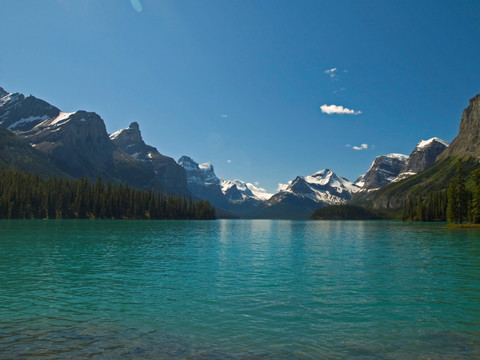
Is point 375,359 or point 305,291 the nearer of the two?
point 375,359

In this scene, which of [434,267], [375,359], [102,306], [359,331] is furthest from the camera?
[434,267]

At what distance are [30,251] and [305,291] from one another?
4724 centimetres

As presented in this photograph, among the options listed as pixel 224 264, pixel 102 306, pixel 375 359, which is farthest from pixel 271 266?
pixel 375 359

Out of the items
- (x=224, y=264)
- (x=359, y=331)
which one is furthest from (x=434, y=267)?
(x=359, y=331)

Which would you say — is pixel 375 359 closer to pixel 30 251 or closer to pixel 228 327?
pixel 228 327

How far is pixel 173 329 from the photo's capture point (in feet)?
66.4

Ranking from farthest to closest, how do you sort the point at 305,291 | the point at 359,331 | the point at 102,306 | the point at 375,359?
the point at 305,291
the point at 102,306
the point at 359,331
the point at 375,359

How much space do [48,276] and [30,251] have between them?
2383 centimetres

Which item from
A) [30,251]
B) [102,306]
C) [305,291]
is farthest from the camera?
[30,251]

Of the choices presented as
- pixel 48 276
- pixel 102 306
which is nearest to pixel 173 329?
pixel 102 306

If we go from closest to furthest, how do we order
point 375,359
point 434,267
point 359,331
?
point 375,359, point 359,331, point 434,267

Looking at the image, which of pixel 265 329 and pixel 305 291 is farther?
pixel 305 291

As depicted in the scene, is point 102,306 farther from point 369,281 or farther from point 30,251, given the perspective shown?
point 30,251

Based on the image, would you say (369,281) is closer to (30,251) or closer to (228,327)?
(228,327)
